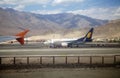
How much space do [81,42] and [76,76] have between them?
39.2 m

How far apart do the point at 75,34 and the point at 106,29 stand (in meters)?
18.4

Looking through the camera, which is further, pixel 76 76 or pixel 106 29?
pixel 106 29

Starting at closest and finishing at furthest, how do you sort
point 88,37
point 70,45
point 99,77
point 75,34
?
point 99,77
point 70,45
point 88,37
point 75,34

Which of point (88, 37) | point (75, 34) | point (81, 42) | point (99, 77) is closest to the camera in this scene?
point (99, 77)

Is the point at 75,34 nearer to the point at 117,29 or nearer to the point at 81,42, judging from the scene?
the point at 117,29

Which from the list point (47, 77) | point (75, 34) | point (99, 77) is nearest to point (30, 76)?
point (47, 77)

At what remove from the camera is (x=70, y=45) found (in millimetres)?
47438

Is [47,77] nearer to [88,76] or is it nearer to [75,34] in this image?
[88,76]

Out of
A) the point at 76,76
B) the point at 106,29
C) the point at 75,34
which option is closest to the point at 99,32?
the point at 106,29

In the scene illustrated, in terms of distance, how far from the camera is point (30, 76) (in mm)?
11789

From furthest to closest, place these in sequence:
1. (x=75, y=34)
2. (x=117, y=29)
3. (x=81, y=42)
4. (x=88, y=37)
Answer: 1. (x=75, y=34)
2. (x=117, y=29)
3. (x=88, y=37)
4. (x=81, y=42)

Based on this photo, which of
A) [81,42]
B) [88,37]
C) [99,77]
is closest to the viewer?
[99,77]

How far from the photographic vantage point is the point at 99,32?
11806 cm

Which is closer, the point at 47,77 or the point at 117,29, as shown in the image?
the point at 47,77
